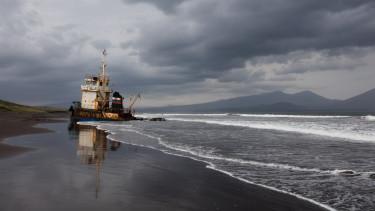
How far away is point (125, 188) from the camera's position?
10.6 m

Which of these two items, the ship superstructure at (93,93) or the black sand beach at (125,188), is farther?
the ship superstructure at (93,93)

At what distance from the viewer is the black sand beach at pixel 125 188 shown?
8.73 meters

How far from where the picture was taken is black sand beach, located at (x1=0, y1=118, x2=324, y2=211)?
8734 mm

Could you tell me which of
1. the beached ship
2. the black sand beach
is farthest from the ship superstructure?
the black sand beach

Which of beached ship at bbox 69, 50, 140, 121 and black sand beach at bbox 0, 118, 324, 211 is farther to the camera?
beached ship at bbox 69, 50, 140, 121

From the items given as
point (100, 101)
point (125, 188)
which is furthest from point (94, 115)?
point (125, 188)

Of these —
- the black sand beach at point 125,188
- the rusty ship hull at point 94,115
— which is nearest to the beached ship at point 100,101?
the rusty ship hull at point 94,115

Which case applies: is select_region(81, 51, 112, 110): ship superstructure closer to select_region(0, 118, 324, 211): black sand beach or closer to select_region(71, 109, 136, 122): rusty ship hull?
select_region(71, 109, 136, 122): rusty ship hull

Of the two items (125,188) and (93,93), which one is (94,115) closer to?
(93,93)

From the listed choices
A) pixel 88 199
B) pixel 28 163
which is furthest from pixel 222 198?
pixel 28 163

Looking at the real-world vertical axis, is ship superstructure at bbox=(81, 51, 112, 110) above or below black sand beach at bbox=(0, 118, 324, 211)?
above

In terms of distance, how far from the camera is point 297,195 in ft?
33.0

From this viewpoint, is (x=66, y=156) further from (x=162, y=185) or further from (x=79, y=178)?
(x=162, y=185)

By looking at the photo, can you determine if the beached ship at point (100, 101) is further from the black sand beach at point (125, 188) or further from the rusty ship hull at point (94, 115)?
the black sand beach at point (125, 188)
